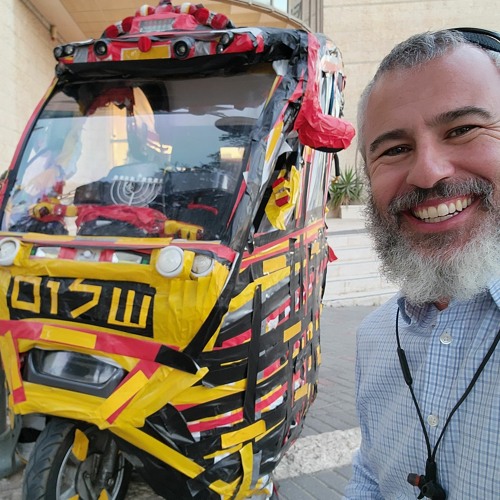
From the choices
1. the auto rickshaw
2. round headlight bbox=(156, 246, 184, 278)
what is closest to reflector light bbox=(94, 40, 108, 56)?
the auto rickshaw

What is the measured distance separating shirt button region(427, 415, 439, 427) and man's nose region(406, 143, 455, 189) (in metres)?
0.55

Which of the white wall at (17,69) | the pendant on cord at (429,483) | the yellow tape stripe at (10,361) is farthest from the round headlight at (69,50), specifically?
the white wall at (17,69)

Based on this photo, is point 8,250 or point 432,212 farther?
point 8,250

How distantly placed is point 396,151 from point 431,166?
0.13 metres

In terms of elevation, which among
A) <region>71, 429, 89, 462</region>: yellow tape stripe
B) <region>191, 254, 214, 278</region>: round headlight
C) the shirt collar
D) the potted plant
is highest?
the potted plant

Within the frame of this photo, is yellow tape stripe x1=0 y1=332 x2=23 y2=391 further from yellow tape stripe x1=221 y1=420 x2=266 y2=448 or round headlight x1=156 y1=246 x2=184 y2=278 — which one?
yellow tape stripe x1=221 y1=420 x2=266 y2=448

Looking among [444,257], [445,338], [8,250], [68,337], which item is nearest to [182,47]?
[8,250]

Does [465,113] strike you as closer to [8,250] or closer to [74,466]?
[8,250]

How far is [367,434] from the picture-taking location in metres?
1.52

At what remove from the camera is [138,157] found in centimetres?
→ 294

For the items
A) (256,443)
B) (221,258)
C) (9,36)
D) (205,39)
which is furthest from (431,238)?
(9,36)

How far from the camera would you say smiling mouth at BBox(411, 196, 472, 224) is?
118 centimetres

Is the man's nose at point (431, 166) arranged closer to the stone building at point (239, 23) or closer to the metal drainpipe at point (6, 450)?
the stone building at point (239, 23)

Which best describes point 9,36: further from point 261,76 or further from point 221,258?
point 221,258
